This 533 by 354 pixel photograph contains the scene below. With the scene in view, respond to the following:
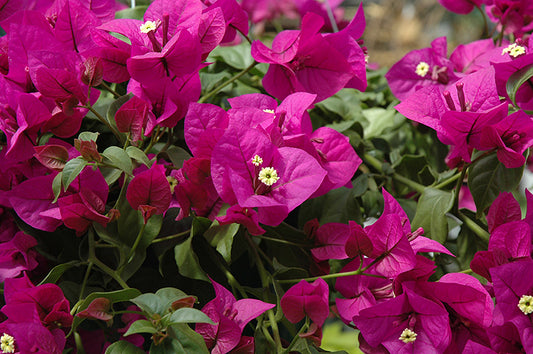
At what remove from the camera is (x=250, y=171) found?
43 centimetres

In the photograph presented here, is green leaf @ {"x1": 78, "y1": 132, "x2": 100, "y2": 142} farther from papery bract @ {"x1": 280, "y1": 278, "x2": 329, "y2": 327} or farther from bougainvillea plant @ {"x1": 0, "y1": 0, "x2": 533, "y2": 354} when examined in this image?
papery bract @ {"x1": 280, "y1": 278, "x2": 329, "y2": 327}

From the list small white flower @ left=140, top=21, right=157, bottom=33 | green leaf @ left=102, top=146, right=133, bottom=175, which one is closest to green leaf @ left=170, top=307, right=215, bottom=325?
green leaf @ left=102, top=146, right=133, bottom=175

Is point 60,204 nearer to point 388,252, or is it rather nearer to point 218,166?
point 218,166

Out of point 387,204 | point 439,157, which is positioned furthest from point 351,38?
point 439,157

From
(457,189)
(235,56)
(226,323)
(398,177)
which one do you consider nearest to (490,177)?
(457,189)

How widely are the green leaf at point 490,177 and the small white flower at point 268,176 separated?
18 cm

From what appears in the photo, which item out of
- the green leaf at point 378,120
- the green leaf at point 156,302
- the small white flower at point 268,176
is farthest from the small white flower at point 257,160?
the green leaf at point 378,120

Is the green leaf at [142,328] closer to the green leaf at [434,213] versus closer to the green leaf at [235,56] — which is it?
the green leaf at [434,213]

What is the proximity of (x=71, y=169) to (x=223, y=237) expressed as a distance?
0.12m

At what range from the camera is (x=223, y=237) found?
44 cm

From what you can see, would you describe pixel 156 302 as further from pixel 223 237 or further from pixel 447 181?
pixel 447 181

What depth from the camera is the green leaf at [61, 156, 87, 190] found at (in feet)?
1.30

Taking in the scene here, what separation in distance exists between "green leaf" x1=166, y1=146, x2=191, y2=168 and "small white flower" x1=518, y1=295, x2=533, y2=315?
278 millimetres

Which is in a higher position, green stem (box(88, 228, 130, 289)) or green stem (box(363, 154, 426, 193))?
green stem (box(88, 228, 130, 289))
